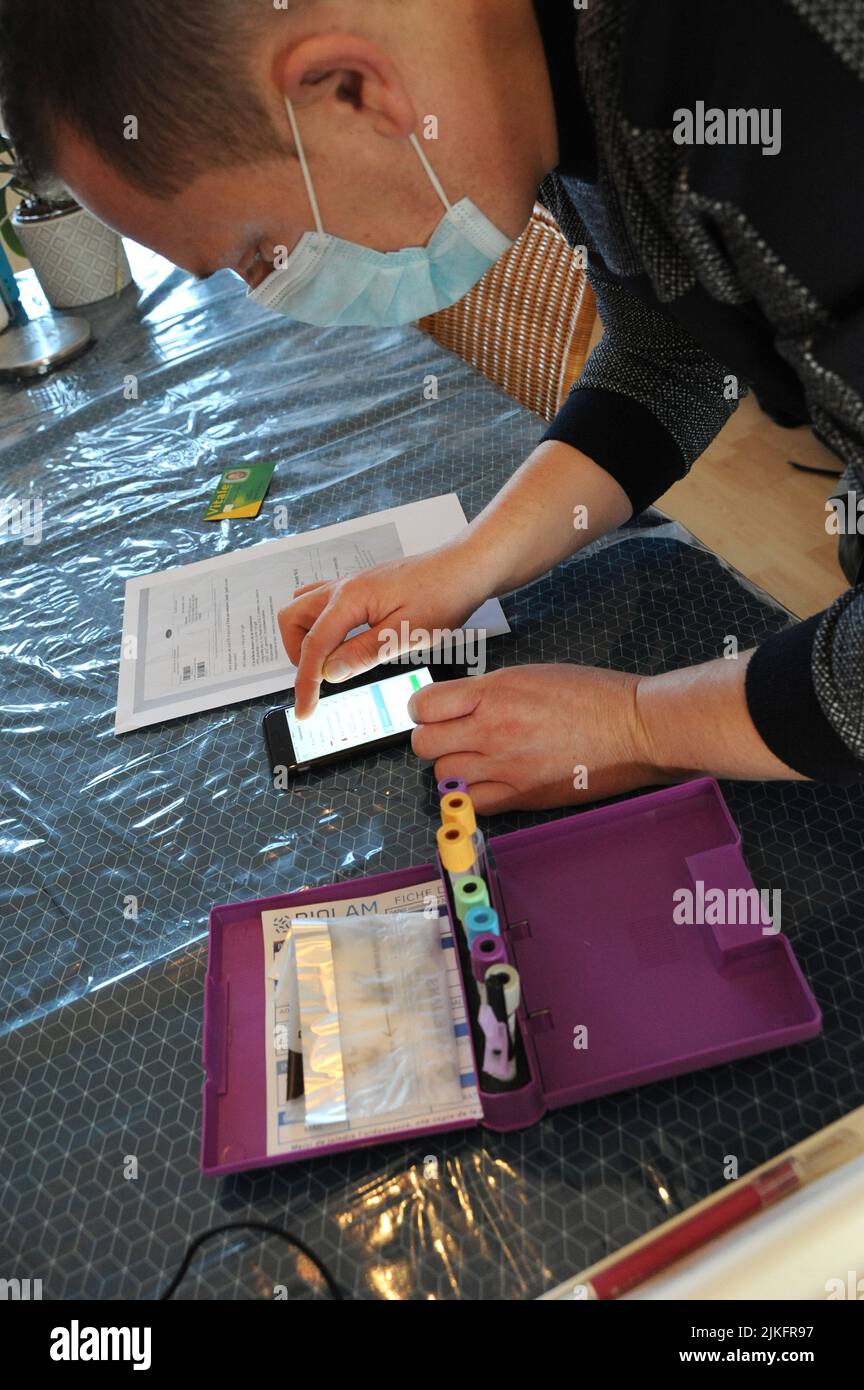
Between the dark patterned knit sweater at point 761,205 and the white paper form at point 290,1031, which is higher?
the dark patterned knit sweater at point 761,205

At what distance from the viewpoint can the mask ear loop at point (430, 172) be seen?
0.63m

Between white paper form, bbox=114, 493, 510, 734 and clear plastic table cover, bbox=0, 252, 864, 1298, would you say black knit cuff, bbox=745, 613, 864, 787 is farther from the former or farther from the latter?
white paper form, bbox=114, 493, 510, 734

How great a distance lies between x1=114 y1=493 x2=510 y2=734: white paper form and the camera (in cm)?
96

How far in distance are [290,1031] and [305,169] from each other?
0.54 metres

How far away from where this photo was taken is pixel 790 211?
0.53m

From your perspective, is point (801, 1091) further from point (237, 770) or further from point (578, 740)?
point (237, 770)

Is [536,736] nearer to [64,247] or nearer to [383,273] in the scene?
[383,273]

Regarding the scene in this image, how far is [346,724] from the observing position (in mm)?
883

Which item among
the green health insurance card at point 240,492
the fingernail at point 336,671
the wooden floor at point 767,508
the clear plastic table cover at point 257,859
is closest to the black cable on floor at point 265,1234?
the clear plastic table cover at point 257,859

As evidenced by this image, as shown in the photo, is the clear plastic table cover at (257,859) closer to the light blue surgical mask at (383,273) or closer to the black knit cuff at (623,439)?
the black knit cuff at (623,439)

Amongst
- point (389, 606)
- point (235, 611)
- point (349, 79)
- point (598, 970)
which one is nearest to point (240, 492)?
point (235, 611)

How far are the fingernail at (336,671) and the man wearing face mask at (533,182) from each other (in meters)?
0.02

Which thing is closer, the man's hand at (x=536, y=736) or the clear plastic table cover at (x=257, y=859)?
the clear plastic table cover at (x=257, y=859)

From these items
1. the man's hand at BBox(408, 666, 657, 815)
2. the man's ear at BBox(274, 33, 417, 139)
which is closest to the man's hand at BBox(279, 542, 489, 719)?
the man's hand at BBox(408, 666, 657, 815)
